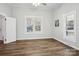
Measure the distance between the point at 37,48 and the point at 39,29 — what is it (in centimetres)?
35

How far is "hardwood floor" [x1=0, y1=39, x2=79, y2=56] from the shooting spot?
1.96 m

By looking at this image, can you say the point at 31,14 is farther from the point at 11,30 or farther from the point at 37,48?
the point at 37,48

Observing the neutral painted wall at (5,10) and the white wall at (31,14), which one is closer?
the neutral painted wall at (5,10)

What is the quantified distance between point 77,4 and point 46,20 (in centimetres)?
60

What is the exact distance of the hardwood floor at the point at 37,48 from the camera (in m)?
1.96

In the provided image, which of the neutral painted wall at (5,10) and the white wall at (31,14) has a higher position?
the neutral painted wall at (5,10)

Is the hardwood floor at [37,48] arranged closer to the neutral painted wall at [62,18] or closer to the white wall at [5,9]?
the neutral painted wall at [62,18]

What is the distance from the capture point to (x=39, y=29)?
204 cm

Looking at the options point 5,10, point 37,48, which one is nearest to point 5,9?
point 5,10

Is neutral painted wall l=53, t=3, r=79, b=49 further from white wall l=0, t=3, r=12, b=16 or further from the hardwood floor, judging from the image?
white wall l=0, t=3, r=12, b=16

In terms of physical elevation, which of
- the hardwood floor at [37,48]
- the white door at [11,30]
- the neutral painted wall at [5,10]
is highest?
the neutral painted wall at [5,10]

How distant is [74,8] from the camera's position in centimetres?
190

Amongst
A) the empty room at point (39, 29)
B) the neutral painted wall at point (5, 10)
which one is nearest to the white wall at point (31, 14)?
the empty room at point (39, 29)

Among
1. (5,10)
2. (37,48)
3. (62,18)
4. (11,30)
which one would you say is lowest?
(37,48)
